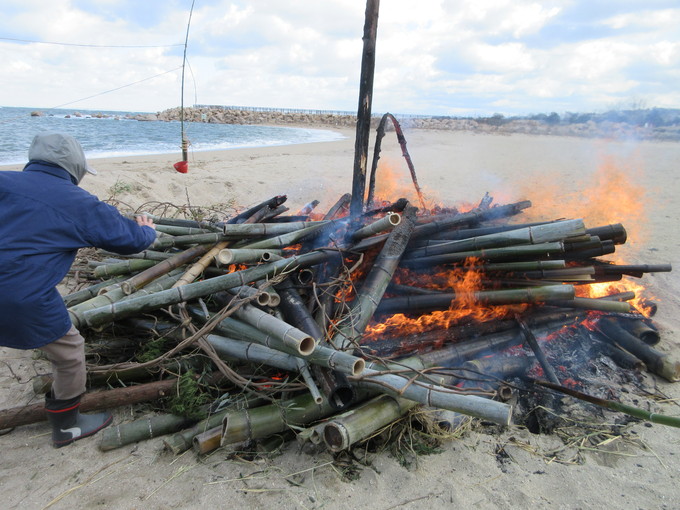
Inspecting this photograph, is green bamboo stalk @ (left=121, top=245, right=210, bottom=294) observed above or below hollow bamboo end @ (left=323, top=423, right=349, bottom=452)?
above

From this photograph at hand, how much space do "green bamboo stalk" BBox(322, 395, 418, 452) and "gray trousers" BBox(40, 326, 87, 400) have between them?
6.18 ft

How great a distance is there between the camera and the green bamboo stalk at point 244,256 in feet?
12.3

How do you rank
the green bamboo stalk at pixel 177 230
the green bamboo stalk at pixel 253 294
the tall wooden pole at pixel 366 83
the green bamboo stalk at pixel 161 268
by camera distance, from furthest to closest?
the tall wooden pole at pixel 366 83
the green bamboo stalk at pixel 177 230
the green bamboo stalk at pixel 161 268
the green bamboo stalk at pixel 253 294

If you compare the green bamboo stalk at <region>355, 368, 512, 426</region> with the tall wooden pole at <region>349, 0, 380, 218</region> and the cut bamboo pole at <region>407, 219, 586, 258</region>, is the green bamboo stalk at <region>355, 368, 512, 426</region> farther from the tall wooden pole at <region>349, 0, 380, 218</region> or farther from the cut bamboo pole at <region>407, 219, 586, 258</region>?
the tall wooden pole at <region>349, 0, 380, 218</region>

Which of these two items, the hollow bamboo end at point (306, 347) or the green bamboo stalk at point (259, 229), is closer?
the hollow bamboo end at point (306, 347)

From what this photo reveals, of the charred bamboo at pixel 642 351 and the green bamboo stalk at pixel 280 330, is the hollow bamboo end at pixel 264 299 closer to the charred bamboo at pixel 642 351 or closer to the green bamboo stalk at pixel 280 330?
the green bamboo stalk at pixel 280 330

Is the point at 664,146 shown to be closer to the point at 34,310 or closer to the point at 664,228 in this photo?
the point at 664,228

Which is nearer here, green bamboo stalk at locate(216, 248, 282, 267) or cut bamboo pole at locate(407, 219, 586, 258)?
green bamboo stalk at locate(216, 248, 282, 267)

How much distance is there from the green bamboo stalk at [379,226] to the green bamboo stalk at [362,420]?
1.67 meters

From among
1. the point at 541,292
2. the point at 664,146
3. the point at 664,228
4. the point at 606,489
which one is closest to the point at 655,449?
the point at 606,489

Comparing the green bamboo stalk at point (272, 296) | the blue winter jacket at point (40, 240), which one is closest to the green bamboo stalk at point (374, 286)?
the green bamboo stalk at point (272, 296)

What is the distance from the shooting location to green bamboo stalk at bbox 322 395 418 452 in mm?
2625

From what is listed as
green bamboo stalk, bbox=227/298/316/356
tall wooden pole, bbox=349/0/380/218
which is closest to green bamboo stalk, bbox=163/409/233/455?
green bamboo stalk, bbox=227/298/316/356

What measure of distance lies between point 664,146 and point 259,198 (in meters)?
22.9
